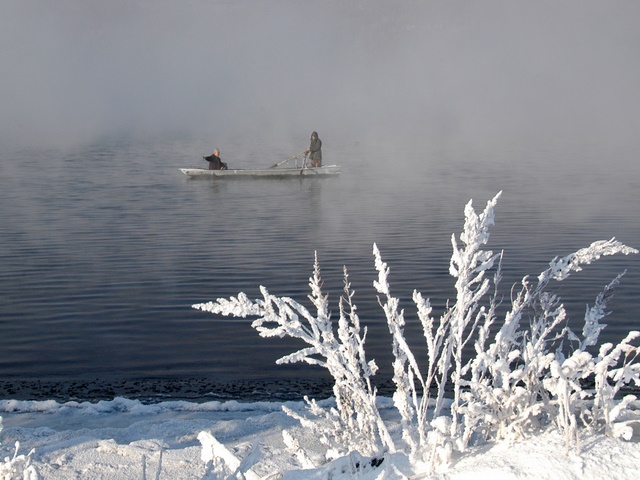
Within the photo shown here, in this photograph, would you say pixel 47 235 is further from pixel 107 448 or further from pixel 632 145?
pixel 632 145

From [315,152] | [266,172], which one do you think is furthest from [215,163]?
[315,152]

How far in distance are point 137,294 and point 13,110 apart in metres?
132

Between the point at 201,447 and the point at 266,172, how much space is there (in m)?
28.3

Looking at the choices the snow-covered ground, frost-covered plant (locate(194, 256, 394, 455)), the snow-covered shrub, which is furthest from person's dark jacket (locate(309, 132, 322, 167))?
frost-covered plant (locate(194, 256, 394, 455))

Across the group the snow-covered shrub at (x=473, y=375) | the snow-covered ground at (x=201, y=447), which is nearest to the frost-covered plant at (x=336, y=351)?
the snow-covered shrub at (x=473, y=375)

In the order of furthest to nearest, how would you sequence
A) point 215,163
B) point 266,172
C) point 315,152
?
point 315,152
point 266,172
point 215,163

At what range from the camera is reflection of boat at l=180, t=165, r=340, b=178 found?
110 ft

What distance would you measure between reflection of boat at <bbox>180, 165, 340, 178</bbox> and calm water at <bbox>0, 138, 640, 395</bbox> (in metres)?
0.34

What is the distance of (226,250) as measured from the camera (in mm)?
17453

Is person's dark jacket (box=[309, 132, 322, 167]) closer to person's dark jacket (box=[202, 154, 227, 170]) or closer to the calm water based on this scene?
the calm water

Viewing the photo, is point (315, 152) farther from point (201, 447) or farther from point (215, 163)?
point (201, 447)

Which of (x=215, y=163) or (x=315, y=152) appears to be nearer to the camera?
(x=215, y=163)

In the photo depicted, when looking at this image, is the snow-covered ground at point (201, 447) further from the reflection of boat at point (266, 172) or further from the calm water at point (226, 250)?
the reflection of boat at point (266, 172)

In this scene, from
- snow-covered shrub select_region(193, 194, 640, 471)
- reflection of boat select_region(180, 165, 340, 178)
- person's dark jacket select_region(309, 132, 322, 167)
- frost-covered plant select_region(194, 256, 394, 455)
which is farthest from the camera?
person's dark jacket select_region(309, 132, 322, 167)
